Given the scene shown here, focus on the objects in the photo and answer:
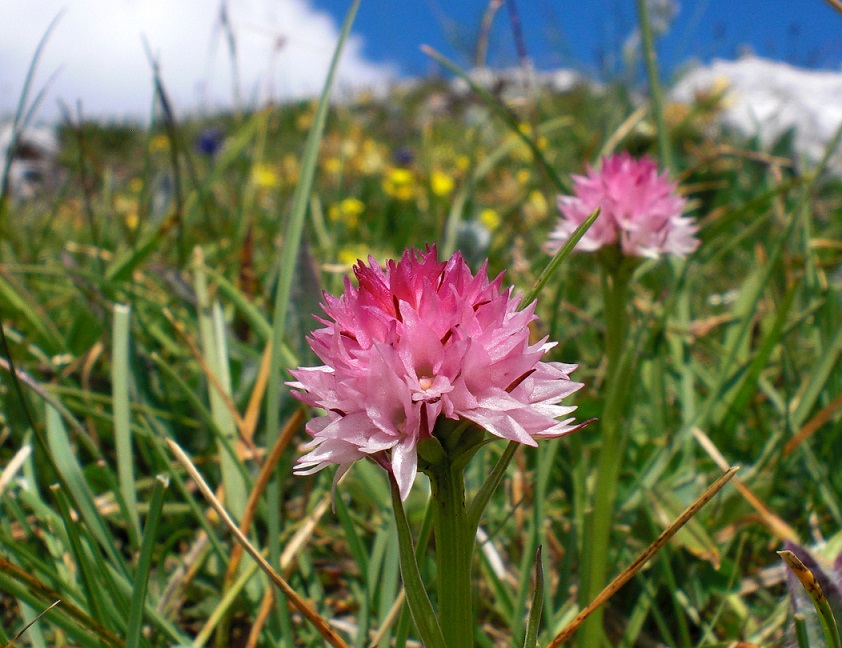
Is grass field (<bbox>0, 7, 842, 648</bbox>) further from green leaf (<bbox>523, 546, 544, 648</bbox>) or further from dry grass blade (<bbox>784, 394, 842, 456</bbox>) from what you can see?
green leaf (<bbox>523, 546, 544, 648</bbox>)

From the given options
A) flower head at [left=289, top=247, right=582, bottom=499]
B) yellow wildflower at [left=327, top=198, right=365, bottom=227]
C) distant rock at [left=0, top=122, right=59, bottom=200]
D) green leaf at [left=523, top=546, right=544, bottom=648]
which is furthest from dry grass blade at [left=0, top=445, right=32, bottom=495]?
distant rock at [left=0, top=122, right=59, bottom=200]

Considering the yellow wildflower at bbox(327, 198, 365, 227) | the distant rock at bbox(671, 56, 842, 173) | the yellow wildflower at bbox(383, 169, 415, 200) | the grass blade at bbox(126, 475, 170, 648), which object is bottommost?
the grass blade at bbox(126, 475, 170, 648)

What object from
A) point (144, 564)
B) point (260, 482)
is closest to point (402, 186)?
point (260, 482)

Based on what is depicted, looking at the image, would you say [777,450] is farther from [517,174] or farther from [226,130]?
[226,130]

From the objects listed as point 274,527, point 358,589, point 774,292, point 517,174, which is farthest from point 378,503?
point 517,174

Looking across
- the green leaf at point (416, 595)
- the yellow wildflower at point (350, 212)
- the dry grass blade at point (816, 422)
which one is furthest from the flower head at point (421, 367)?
the yellow wildflower at point (350, 212)

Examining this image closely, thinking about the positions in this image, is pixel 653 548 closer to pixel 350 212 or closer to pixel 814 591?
pixel 814 591
